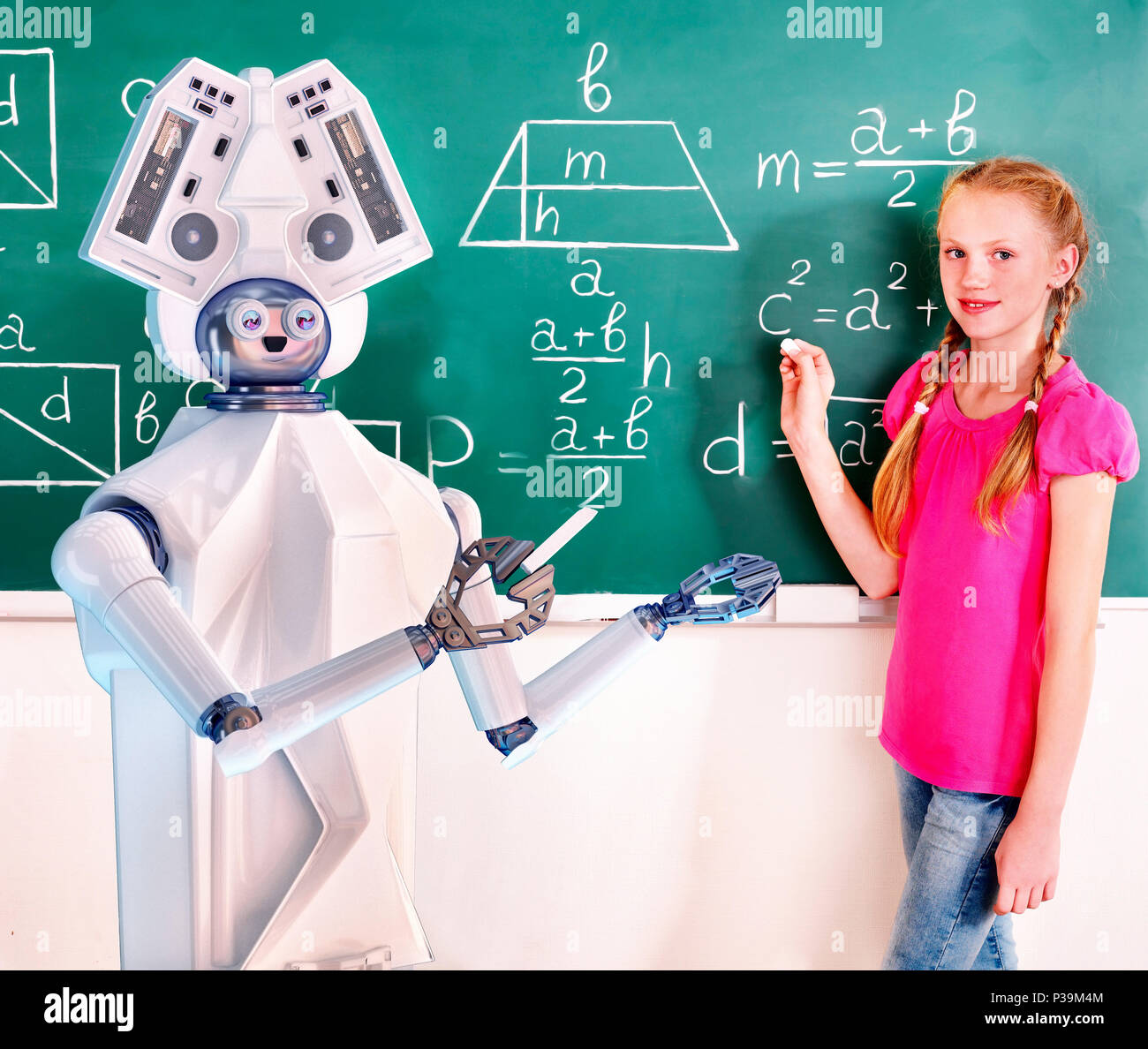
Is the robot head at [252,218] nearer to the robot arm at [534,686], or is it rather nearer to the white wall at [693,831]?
the robot arm at [534,686]

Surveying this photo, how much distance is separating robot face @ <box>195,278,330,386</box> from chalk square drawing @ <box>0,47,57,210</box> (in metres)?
0.68

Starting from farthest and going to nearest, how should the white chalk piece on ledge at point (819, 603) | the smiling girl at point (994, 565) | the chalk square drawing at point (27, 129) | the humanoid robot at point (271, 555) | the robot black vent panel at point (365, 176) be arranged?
1. the white chalk piece on ledge at point (819, 603)
2. the chalk square drawing at point (27, 129)
3. the smiling girl at point (994, 565)
4. the robot black vent panel at point (365, 176)
5. the humanoid robot at point (271, 555)

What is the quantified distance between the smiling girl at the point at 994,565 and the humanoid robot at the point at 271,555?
0.46 metres

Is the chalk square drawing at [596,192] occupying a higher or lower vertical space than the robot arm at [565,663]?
higher

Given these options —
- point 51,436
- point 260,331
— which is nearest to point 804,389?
point 260,331

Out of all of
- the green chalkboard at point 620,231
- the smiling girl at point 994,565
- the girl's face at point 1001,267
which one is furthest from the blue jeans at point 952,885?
the girl's face at point 1001,267

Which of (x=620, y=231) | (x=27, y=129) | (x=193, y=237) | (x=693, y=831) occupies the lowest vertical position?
(x=693, y=831)

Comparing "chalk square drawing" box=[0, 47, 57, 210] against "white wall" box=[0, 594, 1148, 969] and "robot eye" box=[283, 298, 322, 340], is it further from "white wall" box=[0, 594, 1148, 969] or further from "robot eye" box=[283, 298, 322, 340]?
"white wall" box=[0, 594, 1148, 969]

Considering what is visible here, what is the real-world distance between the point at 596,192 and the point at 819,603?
812mm

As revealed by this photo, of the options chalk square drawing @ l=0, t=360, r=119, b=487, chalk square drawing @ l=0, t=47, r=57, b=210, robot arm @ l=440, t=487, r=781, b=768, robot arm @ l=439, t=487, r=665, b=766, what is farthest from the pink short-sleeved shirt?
chalk square drawing @ l=0, t=47, r=57, b=210

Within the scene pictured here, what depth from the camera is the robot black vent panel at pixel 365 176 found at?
49.9 inches

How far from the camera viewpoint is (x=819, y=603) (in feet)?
5.80

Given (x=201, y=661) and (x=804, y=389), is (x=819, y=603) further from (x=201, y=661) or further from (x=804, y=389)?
(x=201, y=661)

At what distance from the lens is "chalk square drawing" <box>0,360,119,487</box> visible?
1687mm
